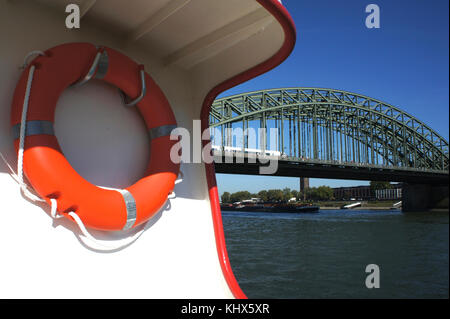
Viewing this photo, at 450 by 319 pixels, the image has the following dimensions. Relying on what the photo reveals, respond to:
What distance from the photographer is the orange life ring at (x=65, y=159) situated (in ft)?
5.24

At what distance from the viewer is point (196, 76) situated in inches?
101

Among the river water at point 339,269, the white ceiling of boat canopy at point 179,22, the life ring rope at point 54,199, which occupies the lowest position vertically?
the river water at point 339,269

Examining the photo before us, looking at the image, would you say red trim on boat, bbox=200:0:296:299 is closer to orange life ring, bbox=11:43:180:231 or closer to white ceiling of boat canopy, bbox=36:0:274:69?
white ceiling of boat canopy, bbox=36:0:274:69

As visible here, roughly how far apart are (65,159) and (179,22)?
39.7 inches

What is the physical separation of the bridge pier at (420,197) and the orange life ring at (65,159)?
34659 millimetres

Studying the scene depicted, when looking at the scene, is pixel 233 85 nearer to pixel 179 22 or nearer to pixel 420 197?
pixel 179 22

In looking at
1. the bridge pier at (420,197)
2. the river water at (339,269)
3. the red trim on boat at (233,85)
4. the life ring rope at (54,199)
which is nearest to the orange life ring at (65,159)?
the life ring rope at (54,199)

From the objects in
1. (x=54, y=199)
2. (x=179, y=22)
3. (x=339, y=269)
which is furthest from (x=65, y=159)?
(x=339, y=269)

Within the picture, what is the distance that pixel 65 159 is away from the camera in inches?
66.2

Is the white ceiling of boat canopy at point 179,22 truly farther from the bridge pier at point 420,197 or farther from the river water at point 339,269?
the bridge pier at point 420,197

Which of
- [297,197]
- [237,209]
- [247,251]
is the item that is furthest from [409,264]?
[297,197]
